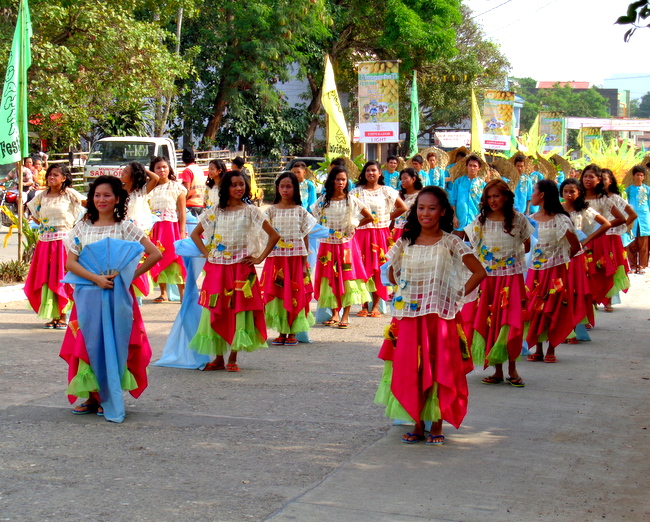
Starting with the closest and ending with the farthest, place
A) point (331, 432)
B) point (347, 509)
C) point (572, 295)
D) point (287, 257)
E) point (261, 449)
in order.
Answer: point (347, 509) < point (261, 449) < point (331, 432) < point (572, 295) < point (287, 257)

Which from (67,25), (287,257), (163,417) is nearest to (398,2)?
(67,25)

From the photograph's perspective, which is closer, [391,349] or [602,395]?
[391,349]

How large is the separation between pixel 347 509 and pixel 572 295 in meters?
4.66

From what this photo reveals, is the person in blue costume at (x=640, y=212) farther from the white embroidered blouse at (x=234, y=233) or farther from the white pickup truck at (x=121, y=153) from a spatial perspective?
the white pickup truck at (x=121, y=153)

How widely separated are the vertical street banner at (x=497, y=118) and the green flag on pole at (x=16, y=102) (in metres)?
17.1

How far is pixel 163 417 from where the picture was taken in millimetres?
6277

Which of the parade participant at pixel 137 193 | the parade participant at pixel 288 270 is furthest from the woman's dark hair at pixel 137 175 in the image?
the parade participant at pixel 288 270

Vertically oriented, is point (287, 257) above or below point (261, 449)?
above

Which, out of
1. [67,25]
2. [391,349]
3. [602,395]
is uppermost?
[67,25]

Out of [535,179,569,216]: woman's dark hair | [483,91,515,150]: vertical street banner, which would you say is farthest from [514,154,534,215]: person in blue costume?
[483,91,515,150]: vertical street banner

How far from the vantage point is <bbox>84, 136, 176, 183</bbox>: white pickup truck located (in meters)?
22.5

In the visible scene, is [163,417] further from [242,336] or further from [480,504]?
[480,504]

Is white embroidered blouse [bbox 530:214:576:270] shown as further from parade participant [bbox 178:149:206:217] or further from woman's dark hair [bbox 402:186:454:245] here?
parade participant [bbox 178:149:206:217]

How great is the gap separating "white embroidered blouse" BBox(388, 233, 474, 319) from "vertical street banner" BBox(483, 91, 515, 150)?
21971 millimetres
